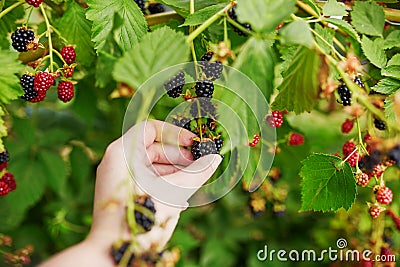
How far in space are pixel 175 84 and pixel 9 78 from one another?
0.37 meters

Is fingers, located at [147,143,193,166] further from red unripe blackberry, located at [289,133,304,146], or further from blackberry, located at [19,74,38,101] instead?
red unripe blackberry, located at [289,133,304,146]

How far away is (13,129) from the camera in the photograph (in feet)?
7.17

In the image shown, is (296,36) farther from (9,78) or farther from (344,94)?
(9,78)

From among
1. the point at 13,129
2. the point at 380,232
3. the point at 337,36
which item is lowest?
the point at 380,232

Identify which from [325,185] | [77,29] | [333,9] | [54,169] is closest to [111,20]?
[77,29]

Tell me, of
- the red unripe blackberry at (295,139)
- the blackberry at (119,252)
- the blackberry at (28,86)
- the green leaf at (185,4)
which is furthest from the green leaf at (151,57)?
the red unripe blackberry at (295,139)

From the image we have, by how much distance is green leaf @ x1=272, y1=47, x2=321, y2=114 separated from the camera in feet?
2.84

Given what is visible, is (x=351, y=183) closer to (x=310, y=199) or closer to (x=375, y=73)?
(x=310, y=199)

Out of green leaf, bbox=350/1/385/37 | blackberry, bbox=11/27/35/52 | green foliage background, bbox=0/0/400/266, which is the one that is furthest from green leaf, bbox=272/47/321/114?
blackberry, bbox=11/27/35/52

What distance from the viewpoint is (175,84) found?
1002 mm

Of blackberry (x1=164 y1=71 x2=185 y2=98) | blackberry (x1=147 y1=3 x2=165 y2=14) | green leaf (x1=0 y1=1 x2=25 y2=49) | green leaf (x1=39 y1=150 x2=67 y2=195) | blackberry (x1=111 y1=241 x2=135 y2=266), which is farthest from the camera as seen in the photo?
green leaf (x1=39 y1=150 x2=67 y2=195)

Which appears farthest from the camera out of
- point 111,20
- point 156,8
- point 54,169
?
point 54,169

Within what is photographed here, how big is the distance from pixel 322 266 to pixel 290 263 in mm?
157

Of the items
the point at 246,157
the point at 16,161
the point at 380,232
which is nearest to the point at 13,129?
the point at 16,161
